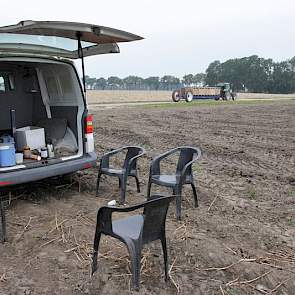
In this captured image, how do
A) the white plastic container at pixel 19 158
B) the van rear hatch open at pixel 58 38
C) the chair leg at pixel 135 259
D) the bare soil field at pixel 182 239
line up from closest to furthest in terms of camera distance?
the chair leg at pixel 135 259, the bare soil field at pixel 182 239, the van rear hatch open at pixel 58 38, the white plastic container at pixel 19 158

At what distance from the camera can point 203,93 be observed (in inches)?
1503

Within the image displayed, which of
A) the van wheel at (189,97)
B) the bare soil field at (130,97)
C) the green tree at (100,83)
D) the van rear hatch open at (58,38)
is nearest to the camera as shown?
the van rear hatch open at (58,38)

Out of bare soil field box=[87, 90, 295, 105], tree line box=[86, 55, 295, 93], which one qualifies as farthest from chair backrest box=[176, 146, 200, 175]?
tree line box=[86, 55, 295, 93]

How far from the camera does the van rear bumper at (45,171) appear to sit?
190 inches

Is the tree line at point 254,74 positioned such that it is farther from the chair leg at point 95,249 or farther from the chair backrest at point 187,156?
the chair leg at point 95,249

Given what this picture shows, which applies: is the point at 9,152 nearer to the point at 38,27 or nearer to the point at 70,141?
the point at 70,141

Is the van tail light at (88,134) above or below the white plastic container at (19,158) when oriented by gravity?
above

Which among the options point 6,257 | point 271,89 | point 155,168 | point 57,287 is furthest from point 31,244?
point 271,89

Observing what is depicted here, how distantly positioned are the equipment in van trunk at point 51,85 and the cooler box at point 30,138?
5.2 inches

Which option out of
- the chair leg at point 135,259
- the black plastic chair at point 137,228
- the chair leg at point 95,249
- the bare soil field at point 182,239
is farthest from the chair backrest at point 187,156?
the chair leg at point 135,259

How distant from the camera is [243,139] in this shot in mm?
11000

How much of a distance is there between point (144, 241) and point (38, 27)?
107 inches

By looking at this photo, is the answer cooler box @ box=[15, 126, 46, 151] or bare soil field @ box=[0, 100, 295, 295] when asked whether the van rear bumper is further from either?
cooler box @ box=[15, 126, 46, 151]

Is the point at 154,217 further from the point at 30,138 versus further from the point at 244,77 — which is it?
the point at 244,77
